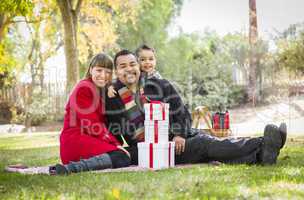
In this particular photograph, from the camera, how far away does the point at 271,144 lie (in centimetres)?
430

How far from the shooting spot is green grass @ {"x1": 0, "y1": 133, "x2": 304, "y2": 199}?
301cm

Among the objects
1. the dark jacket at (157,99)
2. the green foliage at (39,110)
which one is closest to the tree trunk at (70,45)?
the green foliage at (39,110)

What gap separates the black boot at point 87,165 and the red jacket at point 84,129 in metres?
0.07

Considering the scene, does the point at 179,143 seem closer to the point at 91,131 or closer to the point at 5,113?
the point at 91,131

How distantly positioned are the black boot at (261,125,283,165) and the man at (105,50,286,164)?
285 millimetres

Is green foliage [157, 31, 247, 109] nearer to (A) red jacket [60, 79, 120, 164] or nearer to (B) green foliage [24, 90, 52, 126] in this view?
(B) green foliage [24, 90, 52, 126]

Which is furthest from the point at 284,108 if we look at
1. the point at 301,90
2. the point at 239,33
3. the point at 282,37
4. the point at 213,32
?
the point at 213,32

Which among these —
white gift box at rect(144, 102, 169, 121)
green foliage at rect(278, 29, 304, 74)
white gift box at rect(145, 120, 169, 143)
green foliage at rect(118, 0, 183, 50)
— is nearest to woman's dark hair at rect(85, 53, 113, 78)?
white gift box at rect(144, 102, 169, 121)

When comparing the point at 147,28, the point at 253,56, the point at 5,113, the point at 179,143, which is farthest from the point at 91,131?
the point at 147,28

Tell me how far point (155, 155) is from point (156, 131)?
0.70 ft

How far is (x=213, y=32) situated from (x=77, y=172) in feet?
92.7

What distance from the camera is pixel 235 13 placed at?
20.5m

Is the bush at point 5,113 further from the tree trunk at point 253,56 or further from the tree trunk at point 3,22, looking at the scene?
the tree trunk at point 253,56

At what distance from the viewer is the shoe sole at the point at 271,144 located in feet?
13.9
